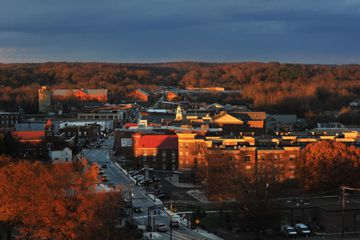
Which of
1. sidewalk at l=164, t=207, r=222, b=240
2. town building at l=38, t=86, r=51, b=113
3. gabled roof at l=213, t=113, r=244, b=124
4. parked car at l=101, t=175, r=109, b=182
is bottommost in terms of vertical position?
sidewalk at l=164, t=207, r=222, b=240

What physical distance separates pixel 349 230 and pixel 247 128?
57.0 ft

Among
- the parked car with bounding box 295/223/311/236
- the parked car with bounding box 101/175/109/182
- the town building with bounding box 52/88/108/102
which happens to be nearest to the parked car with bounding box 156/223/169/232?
the parked car with bounding box 295/223/311/236

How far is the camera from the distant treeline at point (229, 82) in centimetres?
6038

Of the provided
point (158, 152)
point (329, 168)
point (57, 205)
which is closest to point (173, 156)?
point (158, 152)

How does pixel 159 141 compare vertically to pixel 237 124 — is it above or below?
below

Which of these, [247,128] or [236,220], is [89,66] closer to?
[247,128]

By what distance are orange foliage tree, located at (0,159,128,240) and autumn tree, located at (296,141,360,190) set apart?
875cm

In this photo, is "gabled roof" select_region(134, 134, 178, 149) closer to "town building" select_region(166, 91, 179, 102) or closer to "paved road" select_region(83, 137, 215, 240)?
"paved road" select_region(83, 137, 215, 240)

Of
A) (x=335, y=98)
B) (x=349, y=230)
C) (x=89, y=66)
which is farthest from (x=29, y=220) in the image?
(x=89, y=66)

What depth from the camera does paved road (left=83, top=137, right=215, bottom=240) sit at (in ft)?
55.6

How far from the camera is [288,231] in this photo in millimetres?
17172

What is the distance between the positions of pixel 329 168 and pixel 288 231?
4970mm

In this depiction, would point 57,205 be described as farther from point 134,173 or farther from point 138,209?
point 134,173

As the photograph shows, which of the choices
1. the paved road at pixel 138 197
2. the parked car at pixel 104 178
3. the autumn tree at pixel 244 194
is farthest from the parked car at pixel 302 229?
the parked car at pixel 104 178
